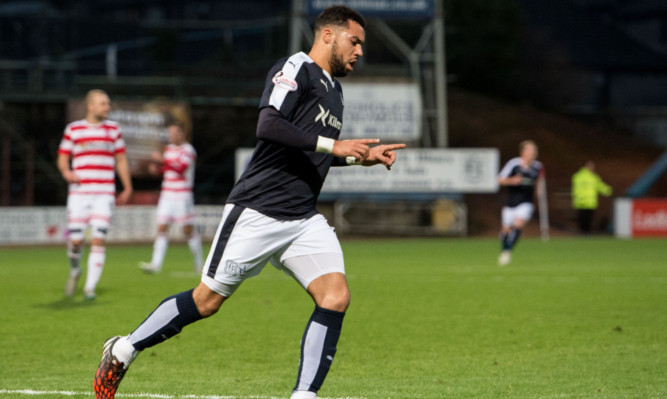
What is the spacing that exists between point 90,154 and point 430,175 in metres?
21.1

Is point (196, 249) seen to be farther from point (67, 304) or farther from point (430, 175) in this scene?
point (430, 175)

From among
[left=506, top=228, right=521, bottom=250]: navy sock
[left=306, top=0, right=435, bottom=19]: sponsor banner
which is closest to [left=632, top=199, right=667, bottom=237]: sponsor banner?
[left=306, top=0, right=435, bottom=19]: sponsor banner

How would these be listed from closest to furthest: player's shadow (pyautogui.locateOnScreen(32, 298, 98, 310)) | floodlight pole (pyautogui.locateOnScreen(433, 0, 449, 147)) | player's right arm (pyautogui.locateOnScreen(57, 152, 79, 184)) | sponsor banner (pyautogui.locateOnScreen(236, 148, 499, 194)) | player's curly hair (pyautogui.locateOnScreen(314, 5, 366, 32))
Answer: player's curly hair (pyautogui.locateOnScreen(314, 5, 366, 32))
player's right arm (pyautogui.locateOnScreen(57, 152, 79, 184))
player's shadow (pyautogui.locateOnScreen(32, 298, 98, 310))
sponsor banner (pyautogui.locateOnScreen(236, 148, 499, 194))
floodlight pole (pyautogui.locateOnScreen(433, 0, 449, 147))

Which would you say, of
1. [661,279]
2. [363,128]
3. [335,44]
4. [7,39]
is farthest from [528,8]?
[335,44]

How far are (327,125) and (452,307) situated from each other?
5826mm

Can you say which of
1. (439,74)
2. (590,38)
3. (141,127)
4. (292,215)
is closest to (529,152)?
(292,215)

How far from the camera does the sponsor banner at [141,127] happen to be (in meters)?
29.8

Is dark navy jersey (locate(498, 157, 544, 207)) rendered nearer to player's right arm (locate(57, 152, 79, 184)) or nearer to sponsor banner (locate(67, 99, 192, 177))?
player's right arm (locate(57, 152, 79, 184))

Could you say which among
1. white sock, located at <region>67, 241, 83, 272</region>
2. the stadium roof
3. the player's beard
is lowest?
→ white sock, located at <region>67, 241, 83, 272</region>

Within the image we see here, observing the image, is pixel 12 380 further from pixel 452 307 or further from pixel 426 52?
→ pixel 426 52

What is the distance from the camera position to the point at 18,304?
11.4 m

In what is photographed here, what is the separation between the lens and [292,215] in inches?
215

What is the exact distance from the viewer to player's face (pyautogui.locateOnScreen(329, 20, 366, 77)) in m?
5.56

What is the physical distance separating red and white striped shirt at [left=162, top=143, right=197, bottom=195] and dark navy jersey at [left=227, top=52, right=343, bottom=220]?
990 centimetres
